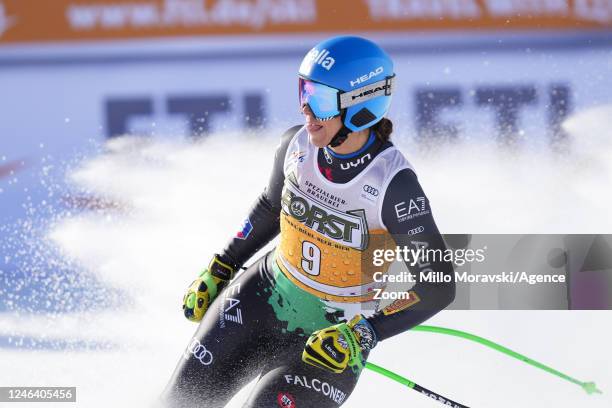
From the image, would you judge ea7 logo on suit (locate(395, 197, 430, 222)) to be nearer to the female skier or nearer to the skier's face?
the female skier

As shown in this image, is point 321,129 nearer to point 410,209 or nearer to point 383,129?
point 383,129

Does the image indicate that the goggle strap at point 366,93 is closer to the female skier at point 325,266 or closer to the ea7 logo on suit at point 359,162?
the female skier at point 325,266

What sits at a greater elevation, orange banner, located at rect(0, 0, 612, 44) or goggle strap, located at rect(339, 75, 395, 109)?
goggle strap, located at rect(339, 75, 395, 109)

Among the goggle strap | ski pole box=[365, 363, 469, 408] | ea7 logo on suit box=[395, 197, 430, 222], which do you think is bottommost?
ski pole box=[365, 363, 469, 408]

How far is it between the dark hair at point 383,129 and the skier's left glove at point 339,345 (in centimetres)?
64

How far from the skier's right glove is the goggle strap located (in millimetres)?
839

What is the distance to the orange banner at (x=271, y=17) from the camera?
4281 millimetres

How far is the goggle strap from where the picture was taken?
9.08 ft

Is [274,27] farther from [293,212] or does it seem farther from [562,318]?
[562,318]

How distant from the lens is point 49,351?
4469mm

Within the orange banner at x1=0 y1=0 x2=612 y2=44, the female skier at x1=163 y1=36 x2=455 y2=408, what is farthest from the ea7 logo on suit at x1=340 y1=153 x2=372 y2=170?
the orange banner at x1=0 y1=0 x2=612 y2=44

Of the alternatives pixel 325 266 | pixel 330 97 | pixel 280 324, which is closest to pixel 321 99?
pixel 330 97

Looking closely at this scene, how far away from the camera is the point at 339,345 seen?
8.73 ft

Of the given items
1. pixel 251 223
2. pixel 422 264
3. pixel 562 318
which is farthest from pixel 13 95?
pixel 562 318
